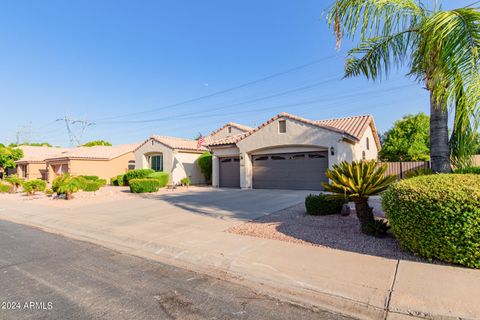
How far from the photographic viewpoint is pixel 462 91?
470 centimetres

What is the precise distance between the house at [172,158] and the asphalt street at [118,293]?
17.9 meters

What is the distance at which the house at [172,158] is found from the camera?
77.3 feet

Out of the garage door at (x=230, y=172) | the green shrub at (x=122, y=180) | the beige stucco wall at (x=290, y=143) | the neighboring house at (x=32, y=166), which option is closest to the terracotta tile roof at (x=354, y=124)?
the beige stucco wall at (x=290, y=143)

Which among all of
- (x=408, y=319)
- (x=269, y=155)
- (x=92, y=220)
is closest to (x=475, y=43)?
(x=408, y=319)

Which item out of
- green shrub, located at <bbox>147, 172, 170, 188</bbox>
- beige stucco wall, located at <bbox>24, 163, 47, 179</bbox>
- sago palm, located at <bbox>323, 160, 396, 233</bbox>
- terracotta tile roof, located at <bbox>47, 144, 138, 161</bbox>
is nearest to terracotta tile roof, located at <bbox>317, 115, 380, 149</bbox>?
sago palm, located at <bbox>323, 160, 396, 233</bbox>

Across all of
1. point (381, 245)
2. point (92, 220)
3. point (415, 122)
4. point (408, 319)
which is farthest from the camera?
point (415, 122)

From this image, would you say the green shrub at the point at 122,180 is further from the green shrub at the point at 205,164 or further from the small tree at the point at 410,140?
the small tree at the point at 410,140

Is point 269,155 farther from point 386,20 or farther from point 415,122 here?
point 415,122

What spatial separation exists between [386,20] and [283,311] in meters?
6.83

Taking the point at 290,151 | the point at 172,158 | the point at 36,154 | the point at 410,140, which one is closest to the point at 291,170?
the point at 290,151

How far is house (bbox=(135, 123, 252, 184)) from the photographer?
77.3ft

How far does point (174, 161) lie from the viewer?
2355 centimetres

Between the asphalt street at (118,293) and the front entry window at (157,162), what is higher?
the front entry window at (157,162)

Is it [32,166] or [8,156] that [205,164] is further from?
[8,156]
